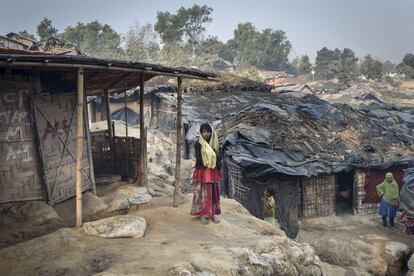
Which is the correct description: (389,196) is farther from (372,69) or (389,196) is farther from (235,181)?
(372,69)

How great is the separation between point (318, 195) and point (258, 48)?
1783 inches

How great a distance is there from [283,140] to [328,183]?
2139mm

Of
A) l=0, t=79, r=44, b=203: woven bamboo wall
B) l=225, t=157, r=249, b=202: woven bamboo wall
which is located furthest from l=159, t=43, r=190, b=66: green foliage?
l=0, t=79, r=44, b=203: woven bamboo wall

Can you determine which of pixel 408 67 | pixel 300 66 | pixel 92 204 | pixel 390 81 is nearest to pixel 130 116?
pixel 92 204

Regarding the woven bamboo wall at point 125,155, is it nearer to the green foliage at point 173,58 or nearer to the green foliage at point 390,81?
the green foliage at point 173,58

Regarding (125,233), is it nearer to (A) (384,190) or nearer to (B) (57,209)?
(B) (57,209)

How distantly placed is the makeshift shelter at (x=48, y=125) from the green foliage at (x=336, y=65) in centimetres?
3677

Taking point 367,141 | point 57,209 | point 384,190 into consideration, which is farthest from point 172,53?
point 57,209

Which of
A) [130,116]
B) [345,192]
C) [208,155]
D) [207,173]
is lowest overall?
[345,192]

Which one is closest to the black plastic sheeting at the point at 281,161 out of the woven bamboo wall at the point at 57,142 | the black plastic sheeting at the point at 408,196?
the black plastic sheeting at the point at 408,196

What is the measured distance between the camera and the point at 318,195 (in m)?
14.4

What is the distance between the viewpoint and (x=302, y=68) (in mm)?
60188

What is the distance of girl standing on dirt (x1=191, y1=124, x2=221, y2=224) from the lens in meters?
7.70

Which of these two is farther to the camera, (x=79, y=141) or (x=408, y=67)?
(x=408, y=67)
